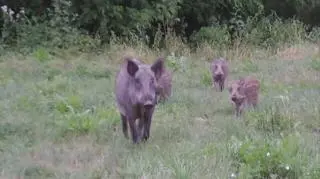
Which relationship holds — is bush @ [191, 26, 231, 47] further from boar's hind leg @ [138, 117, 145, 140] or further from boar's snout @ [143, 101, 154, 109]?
boar's snout @ [143, 101, 154, 109]

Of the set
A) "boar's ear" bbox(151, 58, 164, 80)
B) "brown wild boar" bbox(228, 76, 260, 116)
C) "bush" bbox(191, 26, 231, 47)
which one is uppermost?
"boar's ear" bbox(151, 58, 164, 80)

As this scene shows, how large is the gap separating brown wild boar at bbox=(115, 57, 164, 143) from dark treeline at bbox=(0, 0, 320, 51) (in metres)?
10.5

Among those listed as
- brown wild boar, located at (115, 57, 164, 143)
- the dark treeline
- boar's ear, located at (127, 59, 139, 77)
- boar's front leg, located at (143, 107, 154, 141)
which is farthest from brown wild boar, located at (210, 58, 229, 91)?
the dark treeline

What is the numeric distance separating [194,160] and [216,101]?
4237 mm

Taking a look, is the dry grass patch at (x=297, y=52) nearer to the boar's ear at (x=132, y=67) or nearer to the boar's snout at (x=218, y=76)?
the boar's snout at (x=218, y=76)

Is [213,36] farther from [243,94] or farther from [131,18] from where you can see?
[243,94]

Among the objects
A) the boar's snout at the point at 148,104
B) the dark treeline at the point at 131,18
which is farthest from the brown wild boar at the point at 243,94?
the dark treeline at the point at 131,18

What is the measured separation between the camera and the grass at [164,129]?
22.7 ft

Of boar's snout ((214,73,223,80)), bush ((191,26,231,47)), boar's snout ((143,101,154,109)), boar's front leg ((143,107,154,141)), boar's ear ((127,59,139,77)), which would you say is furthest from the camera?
bush ((191,26,231,47))

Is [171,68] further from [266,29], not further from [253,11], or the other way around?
[253,11]

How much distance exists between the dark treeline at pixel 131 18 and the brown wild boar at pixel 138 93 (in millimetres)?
10458

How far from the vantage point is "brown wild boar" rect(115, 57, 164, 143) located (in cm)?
777

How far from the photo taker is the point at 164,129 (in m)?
9.16

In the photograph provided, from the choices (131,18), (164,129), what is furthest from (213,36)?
(164,129)
